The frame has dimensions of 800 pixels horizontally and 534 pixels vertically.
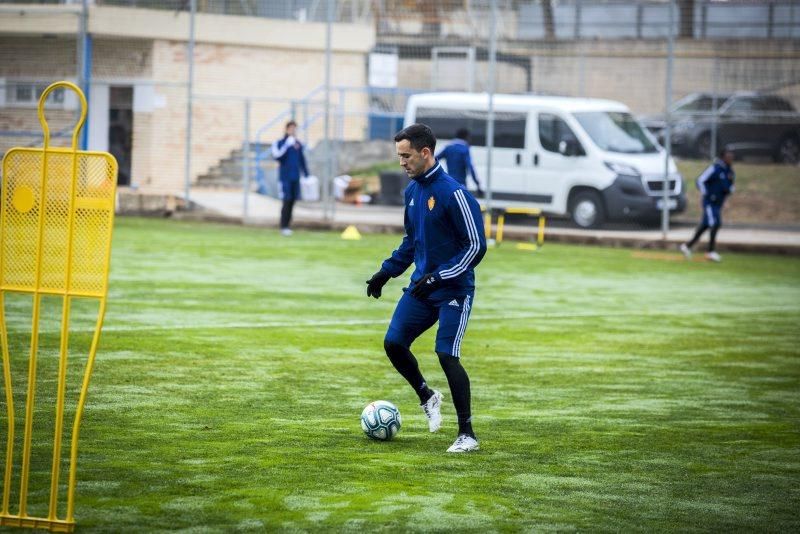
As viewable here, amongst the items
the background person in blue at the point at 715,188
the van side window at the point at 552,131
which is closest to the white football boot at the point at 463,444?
the background person in blue at the point at 715,188

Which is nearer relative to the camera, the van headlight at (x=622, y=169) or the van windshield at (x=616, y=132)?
the van headlight at (x=622, y=169)

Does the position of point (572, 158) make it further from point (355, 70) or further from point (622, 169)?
point (355, 70)

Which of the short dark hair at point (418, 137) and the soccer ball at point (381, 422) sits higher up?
the short dark hair at point (418, 137)

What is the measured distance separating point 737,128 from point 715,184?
36.9 ft

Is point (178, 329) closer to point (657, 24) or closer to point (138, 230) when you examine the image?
point (138, 230)

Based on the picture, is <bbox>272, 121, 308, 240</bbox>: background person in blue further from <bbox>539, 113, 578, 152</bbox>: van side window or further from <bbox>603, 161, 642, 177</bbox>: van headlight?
<bbox>603, 161, 642, 177</bbox>: van headlight

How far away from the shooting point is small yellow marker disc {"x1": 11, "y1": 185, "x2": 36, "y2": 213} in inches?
234

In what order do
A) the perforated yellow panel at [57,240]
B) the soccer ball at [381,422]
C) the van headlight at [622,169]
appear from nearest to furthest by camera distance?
1. the perforated yellow panel at [57,240]
2. the soccer ball at [381,422]
3. the van headlight at [622,169]

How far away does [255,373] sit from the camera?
10633mm

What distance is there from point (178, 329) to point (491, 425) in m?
4.87

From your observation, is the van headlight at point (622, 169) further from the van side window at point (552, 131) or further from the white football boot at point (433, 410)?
the white football boot at point (433, 410)

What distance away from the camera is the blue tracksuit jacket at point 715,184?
22.7m

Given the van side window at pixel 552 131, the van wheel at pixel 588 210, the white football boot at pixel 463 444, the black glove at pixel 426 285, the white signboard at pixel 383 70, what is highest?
the white signboard at pixel 383 70

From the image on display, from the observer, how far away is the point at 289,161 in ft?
80.8
